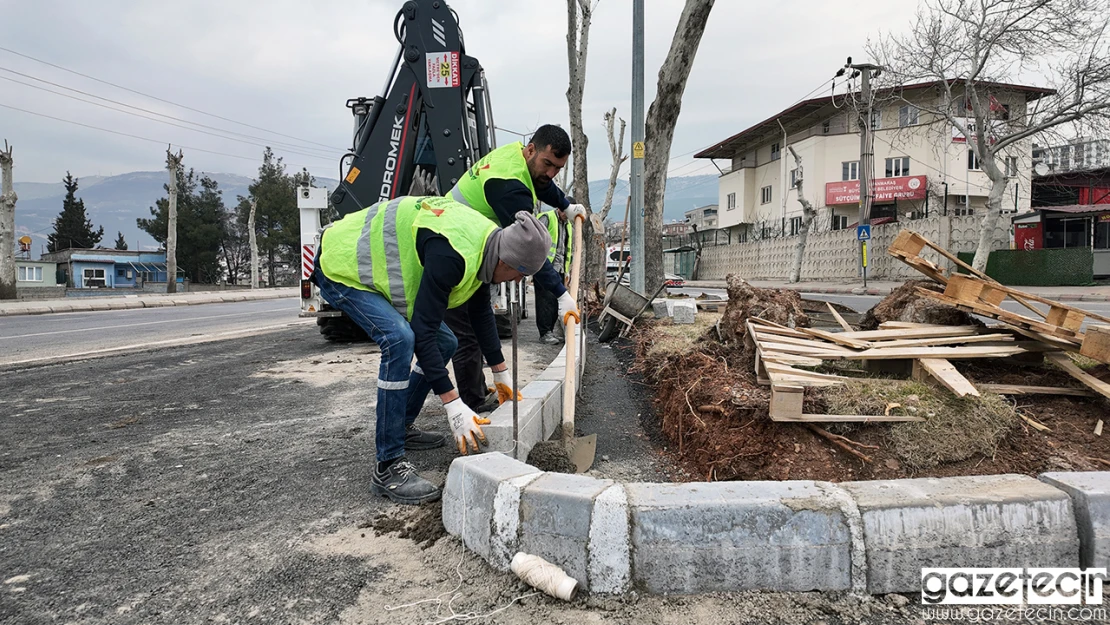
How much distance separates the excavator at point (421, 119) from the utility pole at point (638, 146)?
305 centimetres

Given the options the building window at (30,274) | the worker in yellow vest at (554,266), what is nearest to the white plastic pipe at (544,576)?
the worker in yellow vest at (554,266)

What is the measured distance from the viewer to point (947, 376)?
309 cm

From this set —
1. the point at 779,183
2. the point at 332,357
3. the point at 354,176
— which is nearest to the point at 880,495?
the point at 332,357

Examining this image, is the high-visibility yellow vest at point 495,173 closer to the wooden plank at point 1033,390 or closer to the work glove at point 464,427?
the work glove at point 464,427

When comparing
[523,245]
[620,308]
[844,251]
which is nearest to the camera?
[523,245]

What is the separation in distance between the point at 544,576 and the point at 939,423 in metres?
2.17

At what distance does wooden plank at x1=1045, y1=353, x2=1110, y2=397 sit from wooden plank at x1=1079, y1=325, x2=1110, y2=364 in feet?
0.33

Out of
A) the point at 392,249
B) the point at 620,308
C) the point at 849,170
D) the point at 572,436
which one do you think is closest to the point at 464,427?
the point at 572,436

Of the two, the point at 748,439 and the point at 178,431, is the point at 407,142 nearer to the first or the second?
the point at 178,431

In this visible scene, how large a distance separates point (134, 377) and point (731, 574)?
19.5 ft

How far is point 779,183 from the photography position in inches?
1387

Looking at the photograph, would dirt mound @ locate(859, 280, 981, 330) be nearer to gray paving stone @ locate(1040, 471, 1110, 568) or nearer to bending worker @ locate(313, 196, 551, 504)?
gray paving stone @ locate(1040, 471, 1110, 568)

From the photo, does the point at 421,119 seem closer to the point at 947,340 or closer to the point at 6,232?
the point at 947,340

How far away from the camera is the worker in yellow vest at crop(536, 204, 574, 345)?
6.38 meters
